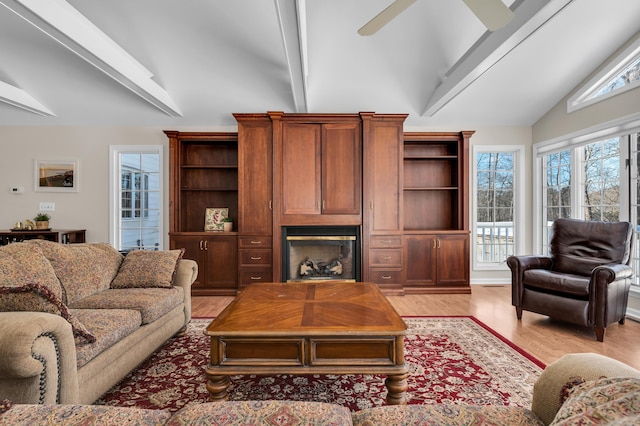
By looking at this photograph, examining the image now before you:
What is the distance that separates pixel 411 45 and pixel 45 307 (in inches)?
155

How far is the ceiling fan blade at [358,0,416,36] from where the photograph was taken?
6.46 feet

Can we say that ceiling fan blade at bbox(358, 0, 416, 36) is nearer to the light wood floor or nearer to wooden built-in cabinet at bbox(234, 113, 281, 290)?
wooden built-in cabinet at bbox(234, 113, 281, 290)

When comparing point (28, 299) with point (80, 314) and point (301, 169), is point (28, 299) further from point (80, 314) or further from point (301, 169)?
point (301, 169)

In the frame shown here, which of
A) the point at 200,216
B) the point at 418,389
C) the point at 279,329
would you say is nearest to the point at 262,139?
the point at 200,216

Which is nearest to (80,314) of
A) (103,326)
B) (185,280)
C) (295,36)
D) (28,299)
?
(103,326)

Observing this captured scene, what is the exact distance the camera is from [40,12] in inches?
98.7

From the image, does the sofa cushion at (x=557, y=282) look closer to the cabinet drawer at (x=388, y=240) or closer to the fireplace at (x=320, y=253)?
the cabinet drawer at (x=388, y=240)

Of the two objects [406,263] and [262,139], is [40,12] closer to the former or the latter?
[262,139]

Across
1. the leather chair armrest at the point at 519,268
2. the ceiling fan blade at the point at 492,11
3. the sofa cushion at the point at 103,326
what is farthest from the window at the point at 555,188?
the sofa cushion at the point at 103,326

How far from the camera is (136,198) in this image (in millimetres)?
5031

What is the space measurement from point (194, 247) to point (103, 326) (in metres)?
2.58

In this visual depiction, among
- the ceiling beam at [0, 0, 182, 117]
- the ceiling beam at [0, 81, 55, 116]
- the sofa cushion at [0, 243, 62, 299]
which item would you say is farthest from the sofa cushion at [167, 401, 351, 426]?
the ceiling beam at [0, 81, 55, 116]

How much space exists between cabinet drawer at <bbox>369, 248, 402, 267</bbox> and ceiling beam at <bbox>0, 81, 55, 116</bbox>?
4864 millimetres

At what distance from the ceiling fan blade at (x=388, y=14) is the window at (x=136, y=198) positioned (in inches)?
151
